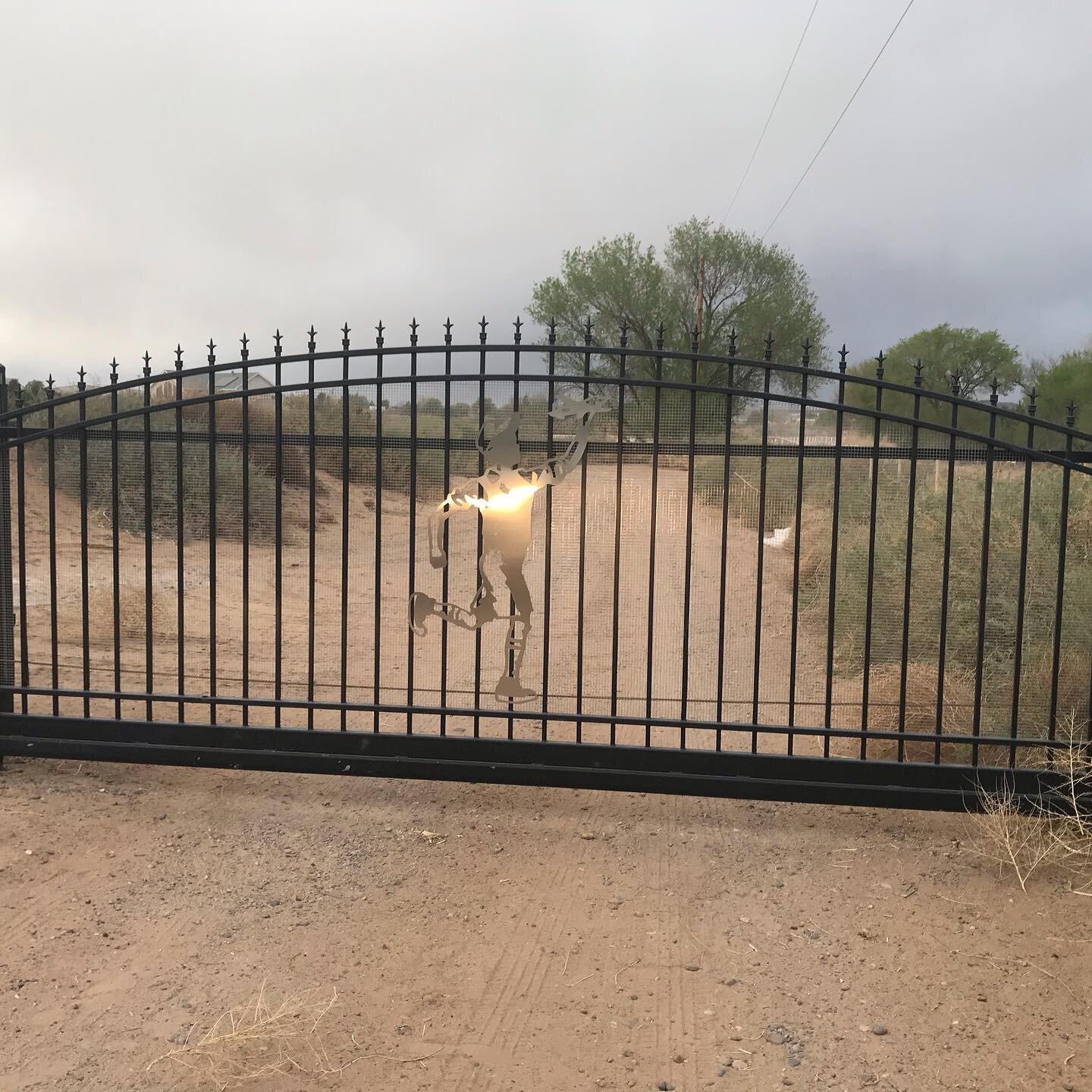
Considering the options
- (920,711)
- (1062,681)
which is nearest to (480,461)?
(920,711)

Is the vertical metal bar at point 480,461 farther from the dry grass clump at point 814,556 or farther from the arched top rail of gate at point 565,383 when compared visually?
the dry grass clump at point 814,556

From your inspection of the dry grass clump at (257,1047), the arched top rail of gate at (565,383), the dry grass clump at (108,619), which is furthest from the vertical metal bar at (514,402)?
the dry grass clump at (108,619)

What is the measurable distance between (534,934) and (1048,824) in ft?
9.00

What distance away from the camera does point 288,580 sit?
13.2 meters

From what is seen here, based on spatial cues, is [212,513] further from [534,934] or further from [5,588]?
[534,934]

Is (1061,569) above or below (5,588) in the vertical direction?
above

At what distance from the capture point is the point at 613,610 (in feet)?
15.4

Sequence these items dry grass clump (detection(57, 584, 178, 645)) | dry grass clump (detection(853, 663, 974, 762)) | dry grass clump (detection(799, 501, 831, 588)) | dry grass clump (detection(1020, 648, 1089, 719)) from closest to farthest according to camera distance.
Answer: dry grass clump (detection(1020, 648, 1089, 719))
dry grass clump (detection(853, 663, 974, 762))
dry grass clump (detection(57, 584, 178, 645))
dry grass clump (detection(799, 501, 831, 588))

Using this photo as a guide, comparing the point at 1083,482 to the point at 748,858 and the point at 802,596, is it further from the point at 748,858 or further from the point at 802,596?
the point at 748,858

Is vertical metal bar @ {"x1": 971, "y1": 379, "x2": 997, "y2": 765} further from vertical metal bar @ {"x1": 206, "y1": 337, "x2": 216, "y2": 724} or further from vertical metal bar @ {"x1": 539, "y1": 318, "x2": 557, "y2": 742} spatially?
vertical metal bar @ {"x1": 206, "y1": 337, "x2": 216, "y2": 724}

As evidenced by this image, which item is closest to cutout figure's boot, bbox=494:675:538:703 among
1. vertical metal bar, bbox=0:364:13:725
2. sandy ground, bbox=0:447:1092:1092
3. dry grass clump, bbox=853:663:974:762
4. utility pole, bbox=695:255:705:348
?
sandy ground, bbox=0:447:1092:1092

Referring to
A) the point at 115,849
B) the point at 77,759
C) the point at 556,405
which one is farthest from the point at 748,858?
the point at 77,759

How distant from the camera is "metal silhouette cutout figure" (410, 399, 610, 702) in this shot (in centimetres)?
480

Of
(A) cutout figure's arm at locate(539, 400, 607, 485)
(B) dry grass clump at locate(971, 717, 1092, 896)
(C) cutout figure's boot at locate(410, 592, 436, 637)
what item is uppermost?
(A) cutout figure's arm at locate(539, 400, 607, 485)
